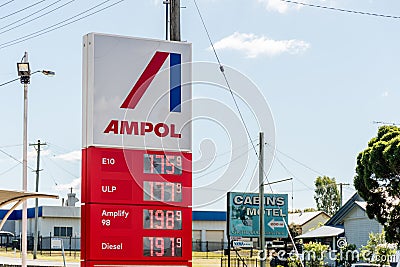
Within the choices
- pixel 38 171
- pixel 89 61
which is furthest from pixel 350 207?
pixel 89 61

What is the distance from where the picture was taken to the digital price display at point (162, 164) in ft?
44.0

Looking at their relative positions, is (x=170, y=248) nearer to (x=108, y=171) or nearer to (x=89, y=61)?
(x=108, y=171)

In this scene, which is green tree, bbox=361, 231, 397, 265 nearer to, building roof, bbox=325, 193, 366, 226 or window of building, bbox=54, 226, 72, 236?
building roof, bbox=325, 193, 366, 226

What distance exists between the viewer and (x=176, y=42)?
46.8 feet

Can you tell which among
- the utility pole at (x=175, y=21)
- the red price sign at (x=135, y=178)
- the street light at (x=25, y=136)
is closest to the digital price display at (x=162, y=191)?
the red price sign at (x=135, y=178)

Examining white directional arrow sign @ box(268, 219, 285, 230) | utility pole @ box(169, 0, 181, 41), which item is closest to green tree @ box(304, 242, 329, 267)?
white directional arrow sign @ box(268, 219, 285, 230)

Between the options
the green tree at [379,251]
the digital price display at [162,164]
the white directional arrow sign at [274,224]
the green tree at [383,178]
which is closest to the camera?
the digital price display at [162,164]

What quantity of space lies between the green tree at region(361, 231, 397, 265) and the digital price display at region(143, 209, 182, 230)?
21862 mm

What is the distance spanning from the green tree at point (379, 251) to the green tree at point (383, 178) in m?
2.32

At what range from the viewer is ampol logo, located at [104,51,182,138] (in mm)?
13445

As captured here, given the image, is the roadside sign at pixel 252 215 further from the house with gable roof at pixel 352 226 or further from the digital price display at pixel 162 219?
the digital price display at pixel 162 219

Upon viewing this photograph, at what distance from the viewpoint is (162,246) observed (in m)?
13.4

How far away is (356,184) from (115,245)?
20.3 meters

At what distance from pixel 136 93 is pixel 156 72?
588 millimetres
